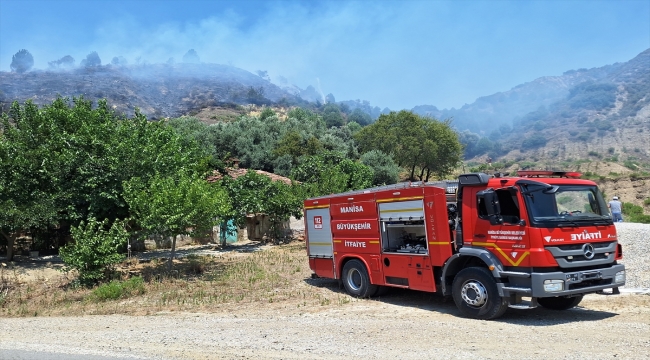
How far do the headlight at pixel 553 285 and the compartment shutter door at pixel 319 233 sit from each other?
621 centimetres

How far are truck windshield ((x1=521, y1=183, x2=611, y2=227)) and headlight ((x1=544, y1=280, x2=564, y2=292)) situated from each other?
100 centimetres

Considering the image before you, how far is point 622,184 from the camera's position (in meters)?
52.4

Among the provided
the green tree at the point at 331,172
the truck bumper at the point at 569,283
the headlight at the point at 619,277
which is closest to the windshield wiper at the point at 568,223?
the truck bumper at the point at 569,283

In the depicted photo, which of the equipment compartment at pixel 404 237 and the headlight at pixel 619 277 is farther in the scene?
the equipment compartment at pixel 404 237

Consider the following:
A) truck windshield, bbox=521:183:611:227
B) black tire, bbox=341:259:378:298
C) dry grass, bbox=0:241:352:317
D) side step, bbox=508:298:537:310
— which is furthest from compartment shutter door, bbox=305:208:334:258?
truck windshield, bbox=521:183:611:227

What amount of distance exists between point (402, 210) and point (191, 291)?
7089 millimetres

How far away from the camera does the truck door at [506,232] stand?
9.16m

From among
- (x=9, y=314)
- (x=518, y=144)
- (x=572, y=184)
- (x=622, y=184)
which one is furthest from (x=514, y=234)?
(x=518, y=144)

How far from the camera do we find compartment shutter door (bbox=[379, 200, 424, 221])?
11024mm

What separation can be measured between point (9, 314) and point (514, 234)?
12801 mm

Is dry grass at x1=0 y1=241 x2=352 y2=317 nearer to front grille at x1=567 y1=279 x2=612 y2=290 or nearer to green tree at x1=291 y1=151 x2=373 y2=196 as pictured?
front grille at x1=567 y1=279 x2=612 y2=290

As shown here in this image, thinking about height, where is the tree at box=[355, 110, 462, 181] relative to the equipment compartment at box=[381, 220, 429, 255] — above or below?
above

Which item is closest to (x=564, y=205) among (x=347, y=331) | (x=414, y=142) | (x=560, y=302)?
(x=560, y=302)

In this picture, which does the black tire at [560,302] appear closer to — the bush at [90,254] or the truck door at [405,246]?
the truck door at [405,246]
